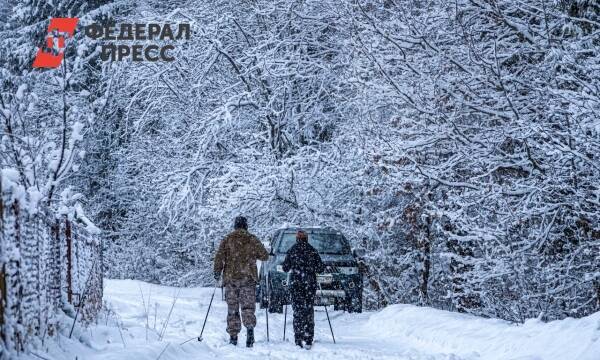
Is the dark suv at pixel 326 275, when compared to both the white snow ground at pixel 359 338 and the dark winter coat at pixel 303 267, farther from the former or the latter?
the dark winter coat at pixel 303 267

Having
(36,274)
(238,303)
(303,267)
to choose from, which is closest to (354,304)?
(303,267)

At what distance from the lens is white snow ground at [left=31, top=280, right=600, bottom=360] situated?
8.24 meters

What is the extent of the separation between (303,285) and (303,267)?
276 millimetres

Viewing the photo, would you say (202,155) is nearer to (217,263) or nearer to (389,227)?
(389,227)

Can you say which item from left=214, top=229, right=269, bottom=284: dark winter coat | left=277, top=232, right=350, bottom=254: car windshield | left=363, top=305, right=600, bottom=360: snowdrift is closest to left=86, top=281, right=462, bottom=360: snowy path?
left=363, top=305, right=600, bottom=360: snowdrift

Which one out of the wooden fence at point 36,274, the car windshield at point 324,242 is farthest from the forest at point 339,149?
the car windshield at point 324,242

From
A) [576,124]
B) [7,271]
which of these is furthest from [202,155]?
[7,271]

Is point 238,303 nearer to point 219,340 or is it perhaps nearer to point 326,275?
point 219,340

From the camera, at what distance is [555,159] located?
1299cm

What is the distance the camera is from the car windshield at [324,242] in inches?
687

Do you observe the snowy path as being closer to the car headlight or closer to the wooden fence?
the wooden fence

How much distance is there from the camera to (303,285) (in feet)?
40.1

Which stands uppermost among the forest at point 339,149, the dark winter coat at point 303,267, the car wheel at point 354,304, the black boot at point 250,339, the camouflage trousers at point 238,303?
the forest at point 339,149

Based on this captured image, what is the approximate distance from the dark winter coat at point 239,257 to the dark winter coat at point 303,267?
21.2 inches
